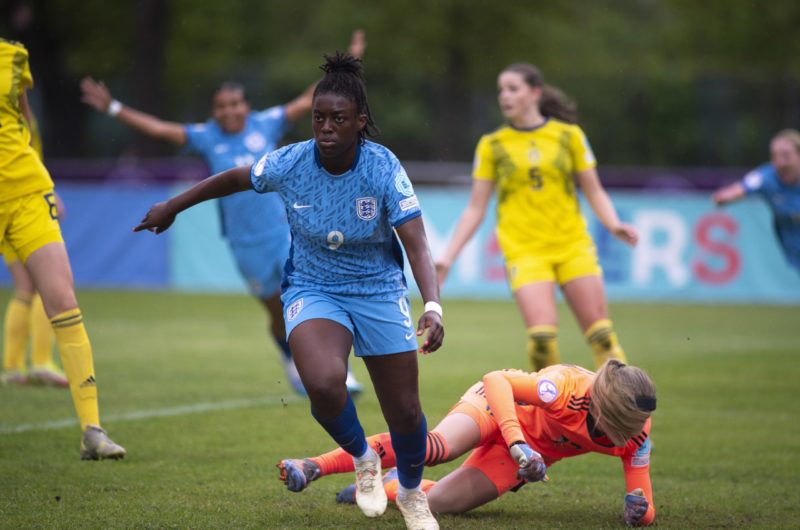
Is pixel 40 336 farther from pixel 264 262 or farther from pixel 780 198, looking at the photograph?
pixel 780 198

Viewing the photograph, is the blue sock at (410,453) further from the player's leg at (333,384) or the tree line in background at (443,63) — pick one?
the tree line in background at (443,63)

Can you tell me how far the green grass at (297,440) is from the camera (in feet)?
18.8

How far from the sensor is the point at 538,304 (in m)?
7.87

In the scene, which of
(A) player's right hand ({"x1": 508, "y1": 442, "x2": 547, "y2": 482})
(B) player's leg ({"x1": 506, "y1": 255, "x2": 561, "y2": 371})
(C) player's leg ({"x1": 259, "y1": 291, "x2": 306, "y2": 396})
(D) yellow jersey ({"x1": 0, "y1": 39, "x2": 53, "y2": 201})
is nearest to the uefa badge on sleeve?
(A) player's right hand ({"x1": 508, "y1": 442, "x2": 547, "y2": 482})

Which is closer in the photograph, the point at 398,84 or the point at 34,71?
the point at 398,84

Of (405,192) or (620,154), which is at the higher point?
(405,192)

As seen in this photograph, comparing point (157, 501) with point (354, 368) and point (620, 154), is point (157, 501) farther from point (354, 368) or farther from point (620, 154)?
point (620, 154)

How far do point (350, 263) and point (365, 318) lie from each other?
10.7 inches

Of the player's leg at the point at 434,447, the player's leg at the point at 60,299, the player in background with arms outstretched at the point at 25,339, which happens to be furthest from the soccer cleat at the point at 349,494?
the player in background with arms outstretched at the point at 25,339

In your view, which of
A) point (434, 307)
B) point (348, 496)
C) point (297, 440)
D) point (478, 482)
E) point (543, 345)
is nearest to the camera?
point (434, 307)

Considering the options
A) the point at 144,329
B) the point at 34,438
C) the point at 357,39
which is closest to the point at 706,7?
the point at 144,329

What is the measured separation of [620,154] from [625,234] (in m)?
22.5

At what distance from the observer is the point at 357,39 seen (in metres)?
8.82

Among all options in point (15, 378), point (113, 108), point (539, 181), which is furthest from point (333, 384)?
point (15, 378)
